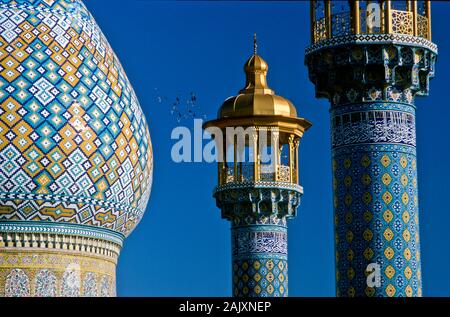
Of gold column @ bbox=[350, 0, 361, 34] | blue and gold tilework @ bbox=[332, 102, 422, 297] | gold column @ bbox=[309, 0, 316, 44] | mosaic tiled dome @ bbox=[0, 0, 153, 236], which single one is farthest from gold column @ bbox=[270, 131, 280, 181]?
gold column @ bbox=[350, 0, 361, 34]

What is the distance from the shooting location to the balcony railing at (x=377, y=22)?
19234 mm

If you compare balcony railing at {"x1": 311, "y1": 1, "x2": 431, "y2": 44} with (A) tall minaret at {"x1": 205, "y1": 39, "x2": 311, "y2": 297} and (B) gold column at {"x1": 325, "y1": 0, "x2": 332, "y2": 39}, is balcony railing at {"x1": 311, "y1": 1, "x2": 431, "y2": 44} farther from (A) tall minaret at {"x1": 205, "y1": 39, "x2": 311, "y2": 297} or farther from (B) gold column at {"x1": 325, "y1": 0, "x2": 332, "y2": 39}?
(A) tall minaret at {"x1": 205, "y1": 39, "x2": 311, "y2": 297}

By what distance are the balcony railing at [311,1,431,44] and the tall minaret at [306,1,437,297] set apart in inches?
0.4

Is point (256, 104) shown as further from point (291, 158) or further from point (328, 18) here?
point (328, 18)

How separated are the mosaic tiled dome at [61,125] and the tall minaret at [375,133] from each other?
13.5ft

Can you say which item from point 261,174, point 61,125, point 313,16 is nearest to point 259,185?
point 261,174

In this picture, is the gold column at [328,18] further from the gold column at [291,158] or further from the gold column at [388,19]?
the gold column at [291,158]

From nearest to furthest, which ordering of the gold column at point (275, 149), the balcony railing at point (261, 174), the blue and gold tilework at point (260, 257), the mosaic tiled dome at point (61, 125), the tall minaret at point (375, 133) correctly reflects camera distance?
the tall minaret at point (375, 133)
the mosaic tiled dome at point (61, 125)
the gold column at point (275, 149)
the blue and gold tilework at point (260, 257)
the balcony railing at point (261, 174)

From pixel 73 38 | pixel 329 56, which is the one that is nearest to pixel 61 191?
pixel 73 38

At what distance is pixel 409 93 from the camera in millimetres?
19531

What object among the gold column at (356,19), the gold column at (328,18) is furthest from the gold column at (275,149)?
the gold column at (356,19)

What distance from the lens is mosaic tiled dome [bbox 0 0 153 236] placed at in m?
22.3
